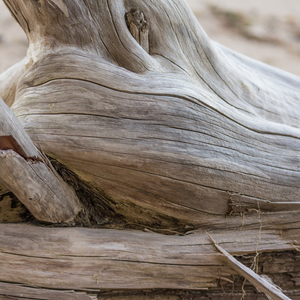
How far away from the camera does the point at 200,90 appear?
1.64 m

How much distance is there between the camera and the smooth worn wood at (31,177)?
3.82ft

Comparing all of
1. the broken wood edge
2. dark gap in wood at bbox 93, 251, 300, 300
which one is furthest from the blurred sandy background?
the broken wood edge

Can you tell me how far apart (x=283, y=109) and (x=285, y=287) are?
4.01ft

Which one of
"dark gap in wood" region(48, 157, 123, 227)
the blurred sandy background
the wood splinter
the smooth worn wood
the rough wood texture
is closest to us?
the smooth worn wood

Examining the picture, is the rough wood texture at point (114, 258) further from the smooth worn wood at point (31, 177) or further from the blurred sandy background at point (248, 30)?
the blurred sandy background at point (248, 30)

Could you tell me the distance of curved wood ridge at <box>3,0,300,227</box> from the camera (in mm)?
1401

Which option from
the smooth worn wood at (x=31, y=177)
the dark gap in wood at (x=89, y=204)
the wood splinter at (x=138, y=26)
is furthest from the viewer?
the wood splinter at (x=138, y=26)

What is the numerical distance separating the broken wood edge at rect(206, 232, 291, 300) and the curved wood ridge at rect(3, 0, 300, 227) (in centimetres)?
18

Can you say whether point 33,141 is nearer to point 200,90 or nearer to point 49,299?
point 49,299

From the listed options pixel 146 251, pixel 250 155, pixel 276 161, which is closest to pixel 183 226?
pixel 146 251

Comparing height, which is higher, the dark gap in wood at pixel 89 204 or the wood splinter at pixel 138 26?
the wood splinter at pixel 138 26

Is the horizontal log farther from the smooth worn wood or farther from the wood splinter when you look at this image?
the wood splinter

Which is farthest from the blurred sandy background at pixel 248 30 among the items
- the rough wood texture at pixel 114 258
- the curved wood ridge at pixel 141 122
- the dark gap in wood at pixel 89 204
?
the rough wood texture at pixel 114 258

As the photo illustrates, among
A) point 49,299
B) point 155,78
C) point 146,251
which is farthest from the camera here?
point 155,78
